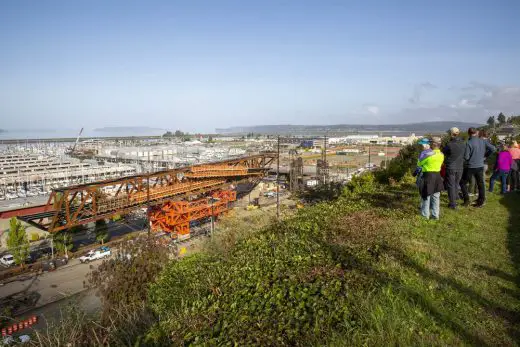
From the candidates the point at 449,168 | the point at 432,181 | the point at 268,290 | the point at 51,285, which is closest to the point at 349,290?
the point at 268,290

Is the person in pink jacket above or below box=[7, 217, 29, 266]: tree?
above

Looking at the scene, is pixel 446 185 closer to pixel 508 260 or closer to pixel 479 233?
pixel 479 233

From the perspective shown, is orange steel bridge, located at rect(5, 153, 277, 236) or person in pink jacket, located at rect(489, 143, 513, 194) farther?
orange steel bridge, located at rect(5, 153, 277, 236)

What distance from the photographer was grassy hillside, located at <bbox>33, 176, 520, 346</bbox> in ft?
8.92

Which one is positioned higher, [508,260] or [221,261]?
[508,260]

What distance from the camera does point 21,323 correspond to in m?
9.34

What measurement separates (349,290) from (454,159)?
4.02 metres

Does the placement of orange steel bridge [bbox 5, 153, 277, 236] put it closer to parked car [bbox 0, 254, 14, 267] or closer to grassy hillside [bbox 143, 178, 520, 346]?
parked car [bbox 0, 254, 14, 267]

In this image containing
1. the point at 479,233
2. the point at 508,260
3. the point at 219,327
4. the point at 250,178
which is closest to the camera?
the point at 219,327

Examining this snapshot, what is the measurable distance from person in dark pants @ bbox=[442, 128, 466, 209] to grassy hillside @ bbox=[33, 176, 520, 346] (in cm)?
66

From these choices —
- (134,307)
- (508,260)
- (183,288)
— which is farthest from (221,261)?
(508,260)

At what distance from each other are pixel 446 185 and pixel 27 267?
17.2m

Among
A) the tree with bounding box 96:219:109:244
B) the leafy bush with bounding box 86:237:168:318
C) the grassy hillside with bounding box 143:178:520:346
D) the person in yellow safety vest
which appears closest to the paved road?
the tree with bounding box 96:219:109:244

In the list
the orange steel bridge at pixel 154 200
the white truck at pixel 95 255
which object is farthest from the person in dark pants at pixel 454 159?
the white truck at pixel 95 255
